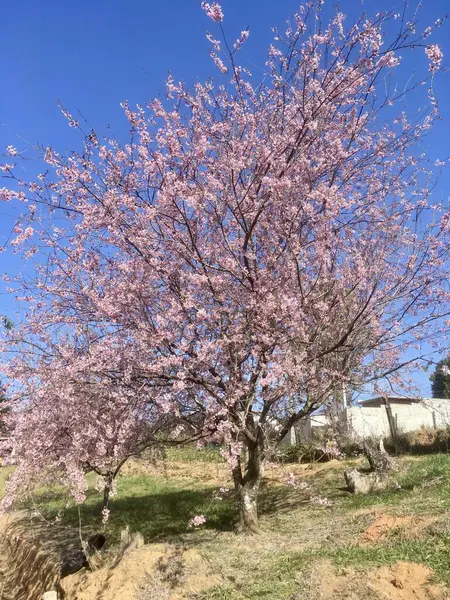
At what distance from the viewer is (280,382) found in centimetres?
771

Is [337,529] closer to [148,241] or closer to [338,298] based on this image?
[338,298]

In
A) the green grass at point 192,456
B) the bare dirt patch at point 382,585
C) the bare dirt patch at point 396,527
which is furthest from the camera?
the green grass at point 192,456

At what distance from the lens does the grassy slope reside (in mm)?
6078

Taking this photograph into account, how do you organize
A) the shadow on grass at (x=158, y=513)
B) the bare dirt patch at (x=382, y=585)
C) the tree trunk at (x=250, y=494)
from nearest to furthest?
the bare dirt patch at (x=382, y=585) → the tree trunk at (x=250, y=494) → the shadow on grass at (x=158, y=513)

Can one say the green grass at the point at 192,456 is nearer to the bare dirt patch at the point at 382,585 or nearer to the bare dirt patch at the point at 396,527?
the bare dirt patch at the point at 396,527

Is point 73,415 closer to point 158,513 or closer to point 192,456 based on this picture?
point 158,513

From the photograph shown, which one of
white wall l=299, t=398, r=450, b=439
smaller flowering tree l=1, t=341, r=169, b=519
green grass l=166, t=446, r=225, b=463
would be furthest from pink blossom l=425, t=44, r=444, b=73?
green grass l=166, t=446, r=225, b=463

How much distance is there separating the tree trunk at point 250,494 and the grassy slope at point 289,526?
233 millimetres

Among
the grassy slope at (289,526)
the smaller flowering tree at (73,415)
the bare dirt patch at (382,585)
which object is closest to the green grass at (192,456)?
the grassy slope at (289,526)

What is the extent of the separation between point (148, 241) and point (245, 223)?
4.73 feet

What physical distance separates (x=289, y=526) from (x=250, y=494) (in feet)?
2.66

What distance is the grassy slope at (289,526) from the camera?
6078 mm

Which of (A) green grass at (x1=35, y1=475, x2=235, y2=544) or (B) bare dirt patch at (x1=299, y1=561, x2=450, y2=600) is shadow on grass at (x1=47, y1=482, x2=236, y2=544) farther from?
(B) bare dirt patch at (x1=299, y1=561, x2=450, y2=600)

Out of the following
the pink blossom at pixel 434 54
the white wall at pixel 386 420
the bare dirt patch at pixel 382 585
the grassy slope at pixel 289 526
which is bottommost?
the bare dirt patch at pixel 382 585
